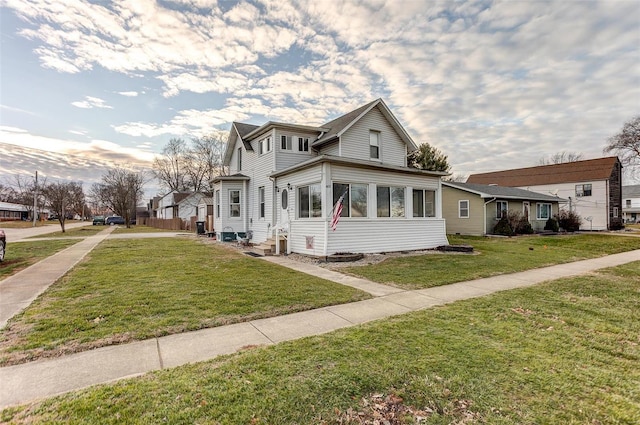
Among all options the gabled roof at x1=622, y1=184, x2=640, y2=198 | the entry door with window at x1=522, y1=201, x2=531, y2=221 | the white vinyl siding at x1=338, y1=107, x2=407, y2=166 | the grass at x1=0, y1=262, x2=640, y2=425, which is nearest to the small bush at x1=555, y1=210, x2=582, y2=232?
the entry door with window at x1=522, y1=201, x2=531, y2=221

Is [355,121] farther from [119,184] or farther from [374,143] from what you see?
[119,184]

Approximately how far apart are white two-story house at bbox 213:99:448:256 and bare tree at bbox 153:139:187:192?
37.1 meters

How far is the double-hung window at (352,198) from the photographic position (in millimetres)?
12141

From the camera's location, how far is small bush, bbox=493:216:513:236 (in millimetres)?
21234

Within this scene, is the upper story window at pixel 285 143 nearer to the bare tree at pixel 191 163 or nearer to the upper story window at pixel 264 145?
the upper story window at pixel 264 145

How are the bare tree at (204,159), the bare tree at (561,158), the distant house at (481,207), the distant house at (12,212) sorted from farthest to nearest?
the distant house at (12,212) → the bare tree at (561,158) → the bare tree at (204,159) → the distant house at (481,207)

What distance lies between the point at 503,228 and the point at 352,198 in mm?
14858

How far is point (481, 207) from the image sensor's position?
2192cm

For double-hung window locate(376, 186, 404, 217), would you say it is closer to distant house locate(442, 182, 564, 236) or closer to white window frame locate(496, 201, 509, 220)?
distant house locate(442, 182, 564, 236)

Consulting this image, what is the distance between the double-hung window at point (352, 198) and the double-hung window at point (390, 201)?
0.76 m

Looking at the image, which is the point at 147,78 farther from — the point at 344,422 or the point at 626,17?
the point at 626,17

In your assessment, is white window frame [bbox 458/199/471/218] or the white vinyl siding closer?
the white vinyl siding

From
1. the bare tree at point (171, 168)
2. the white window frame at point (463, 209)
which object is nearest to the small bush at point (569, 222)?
the white window frame at point (463, 209)

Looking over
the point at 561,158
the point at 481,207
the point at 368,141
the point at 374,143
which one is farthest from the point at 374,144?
the point at 561,158
